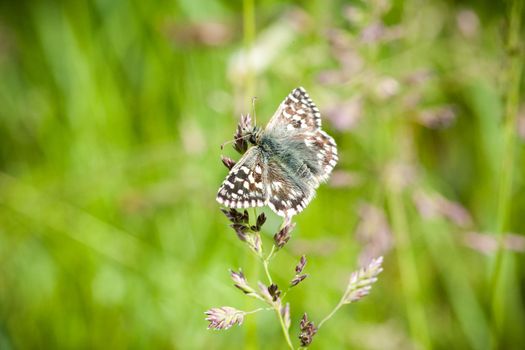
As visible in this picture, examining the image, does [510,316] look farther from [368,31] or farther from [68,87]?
[68,87]

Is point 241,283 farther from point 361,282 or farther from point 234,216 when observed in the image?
point 361,282

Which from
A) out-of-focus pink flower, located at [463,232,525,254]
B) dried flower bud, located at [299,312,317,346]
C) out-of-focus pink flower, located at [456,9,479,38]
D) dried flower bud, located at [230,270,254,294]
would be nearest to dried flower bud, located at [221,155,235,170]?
dried flower bud, located at [230,270,254,294]

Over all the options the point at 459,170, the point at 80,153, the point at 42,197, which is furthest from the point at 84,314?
the point at 459,170

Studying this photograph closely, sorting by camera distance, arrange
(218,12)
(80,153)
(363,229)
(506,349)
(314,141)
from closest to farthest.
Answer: (314,141), (363,229), (506,349), (80,153), (218,12)

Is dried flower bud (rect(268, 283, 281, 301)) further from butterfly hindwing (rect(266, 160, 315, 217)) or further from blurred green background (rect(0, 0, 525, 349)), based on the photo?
blurred green background (rect(0, 0, 525, 349))

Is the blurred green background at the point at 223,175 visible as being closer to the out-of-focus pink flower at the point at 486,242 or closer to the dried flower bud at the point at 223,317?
the out-of-focus pink flower at the point at 486,242

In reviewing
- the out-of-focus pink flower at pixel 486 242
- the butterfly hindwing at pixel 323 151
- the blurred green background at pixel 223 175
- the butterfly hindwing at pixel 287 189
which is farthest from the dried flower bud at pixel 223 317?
the out-of-focus pink flower at pixel 486 242
